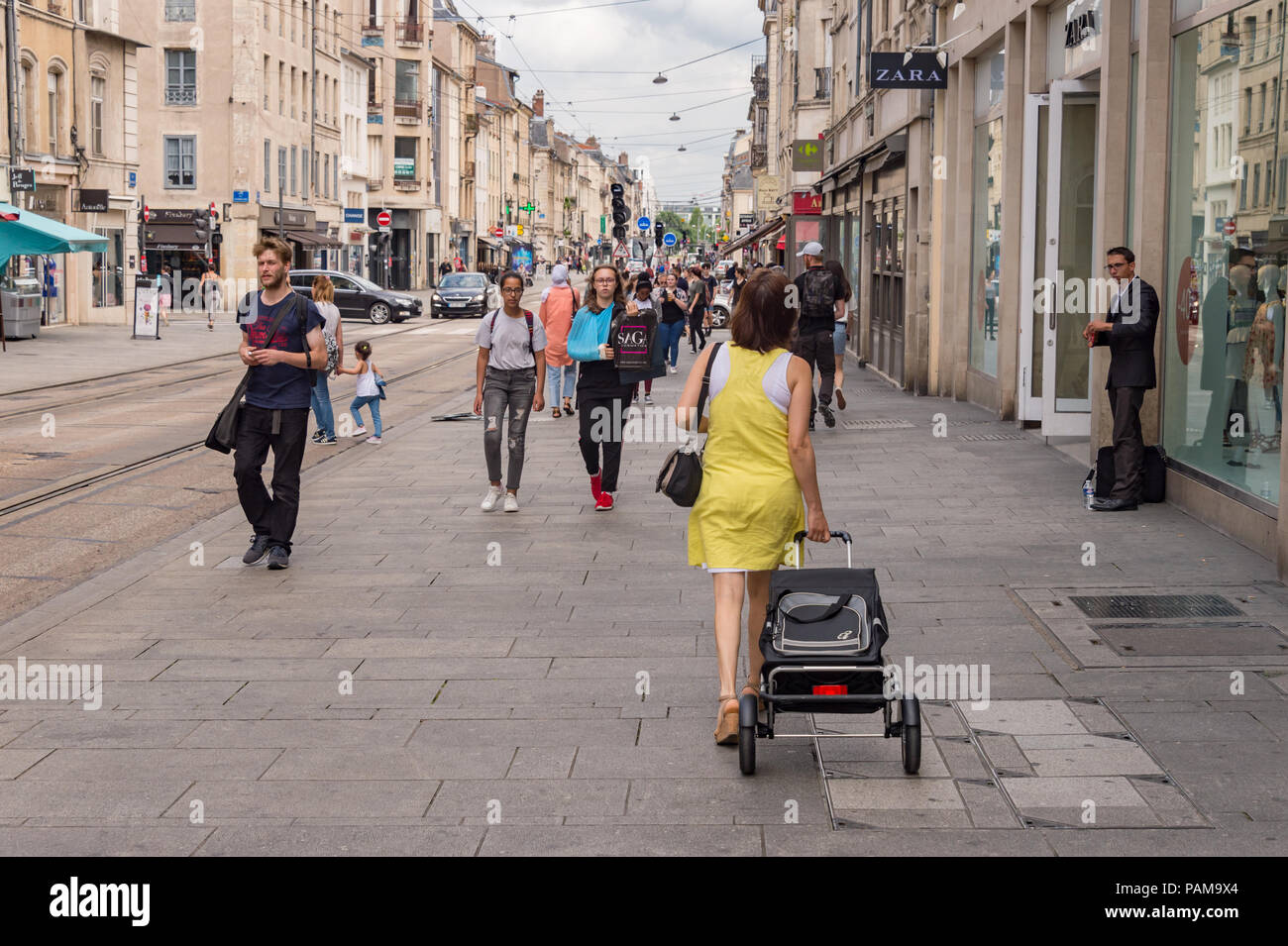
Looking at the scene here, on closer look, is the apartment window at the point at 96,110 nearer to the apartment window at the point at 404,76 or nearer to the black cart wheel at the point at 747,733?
the apartment window at the point at 404,76

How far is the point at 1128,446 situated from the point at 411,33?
76754 mm

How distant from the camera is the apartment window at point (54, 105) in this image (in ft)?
133

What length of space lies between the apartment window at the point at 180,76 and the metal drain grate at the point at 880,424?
4305 centimetres

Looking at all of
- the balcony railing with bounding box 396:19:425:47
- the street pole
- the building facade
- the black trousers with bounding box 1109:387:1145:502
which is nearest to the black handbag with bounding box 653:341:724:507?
the black trousers with bounding box 1109:387:1145:502

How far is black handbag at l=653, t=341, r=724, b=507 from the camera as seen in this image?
5891 millimetres

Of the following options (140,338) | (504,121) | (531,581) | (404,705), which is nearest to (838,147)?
(140,338)

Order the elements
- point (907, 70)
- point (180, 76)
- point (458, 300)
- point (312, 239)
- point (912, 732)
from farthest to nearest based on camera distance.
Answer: point (312, 239) → point (180, 76) → point (458, 300) → point (907, 70) → point (912, 732)

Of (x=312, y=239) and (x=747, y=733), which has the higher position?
(x=312, y=239)

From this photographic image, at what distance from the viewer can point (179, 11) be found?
182ft

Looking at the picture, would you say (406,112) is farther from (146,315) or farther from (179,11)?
(146,315)

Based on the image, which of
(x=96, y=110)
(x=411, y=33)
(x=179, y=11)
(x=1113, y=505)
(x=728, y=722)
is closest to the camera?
(x=728, y=722)

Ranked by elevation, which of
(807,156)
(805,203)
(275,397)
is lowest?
(275,397)

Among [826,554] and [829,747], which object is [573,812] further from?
[826,554]

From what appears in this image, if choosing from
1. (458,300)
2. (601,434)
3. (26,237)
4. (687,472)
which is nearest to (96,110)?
(26,237)
